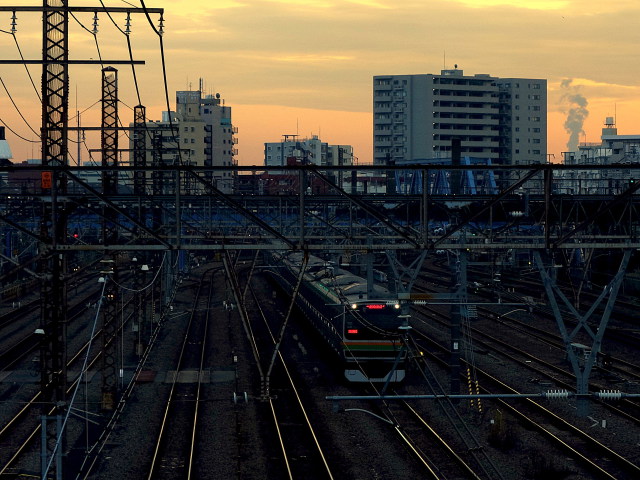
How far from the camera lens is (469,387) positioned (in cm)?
2838

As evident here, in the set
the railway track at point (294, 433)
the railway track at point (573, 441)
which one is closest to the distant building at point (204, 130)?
the railway track at point (294, 433)

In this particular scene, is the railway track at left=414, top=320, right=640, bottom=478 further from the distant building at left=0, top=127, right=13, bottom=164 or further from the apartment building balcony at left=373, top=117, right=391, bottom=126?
the apartment building balcony at left=373, top=117, right=391, bottom=126

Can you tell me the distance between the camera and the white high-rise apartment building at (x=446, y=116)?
159 m

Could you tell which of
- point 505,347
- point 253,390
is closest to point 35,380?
point 253,390

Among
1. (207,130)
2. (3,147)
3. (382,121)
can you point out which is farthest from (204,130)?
(3,147)

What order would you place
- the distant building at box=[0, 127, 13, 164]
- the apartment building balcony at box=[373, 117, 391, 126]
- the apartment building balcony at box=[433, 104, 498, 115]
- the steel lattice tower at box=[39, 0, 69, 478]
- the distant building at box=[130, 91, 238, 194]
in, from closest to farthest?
the steel lattice tower at box=[39, 0, 69, 478], the distant building at box=[0, 127, 13, 164], the distant building at box=[130, 91, 238, 194], the apartment building balcony at box=[433, 104, 498, 115], the apartment building balcony at box=[373, 117, 391, 126]

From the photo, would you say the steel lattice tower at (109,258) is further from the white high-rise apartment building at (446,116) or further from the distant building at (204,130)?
the white high-rise apartment building at (446,116)

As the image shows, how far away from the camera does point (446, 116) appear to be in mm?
159750

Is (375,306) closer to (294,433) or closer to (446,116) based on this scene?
(294,433)

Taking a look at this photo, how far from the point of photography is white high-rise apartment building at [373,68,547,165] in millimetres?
158625

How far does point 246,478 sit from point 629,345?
23093 mm

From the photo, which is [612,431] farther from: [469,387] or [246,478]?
[246,478]

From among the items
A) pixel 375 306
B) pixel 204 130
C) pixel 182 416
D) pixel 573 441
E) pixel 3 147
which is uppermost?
pixel 204 130

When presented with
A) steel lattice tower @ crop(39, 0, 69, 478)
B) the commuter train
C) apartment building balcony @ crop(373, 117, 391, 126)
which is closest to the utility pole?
steel lattice tower @ crop(39, 0, 69, 478)
